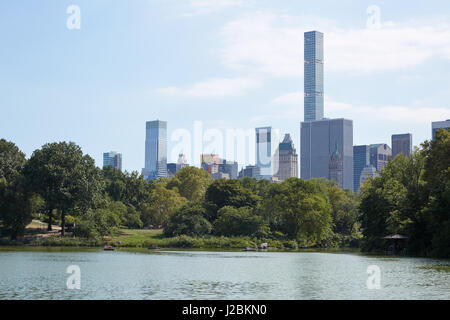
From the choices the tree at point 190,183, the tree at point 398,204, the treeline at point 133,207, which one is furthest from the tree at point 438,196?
the tree at point 190,183

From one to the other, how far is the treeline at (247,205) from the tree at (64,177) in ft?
0.47

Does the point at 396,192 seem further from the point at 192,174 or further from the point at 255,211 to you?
the point at 192,174

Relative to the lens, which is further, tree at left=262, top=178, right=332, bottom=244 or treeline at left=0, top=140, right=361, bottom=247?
tree at left=262, top=178, right=332, bottom=244

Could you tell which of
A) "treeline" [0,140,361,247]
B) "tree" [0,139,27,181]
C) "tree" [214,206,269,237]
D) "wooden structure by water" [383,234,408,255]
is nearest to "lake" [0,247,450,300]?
"wooden structure by water" [383,234,408,255]

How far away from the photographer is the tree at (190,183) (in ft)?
479

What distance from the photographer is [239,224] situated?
9719 cm

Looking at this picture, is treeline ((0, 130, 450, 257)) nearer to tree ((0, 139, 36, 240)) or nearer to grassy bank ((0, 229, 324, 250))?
tree ((0, 139, 36, 240))

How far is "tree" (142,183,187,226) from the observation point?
400ft

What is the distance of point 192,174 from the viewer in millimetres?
149125

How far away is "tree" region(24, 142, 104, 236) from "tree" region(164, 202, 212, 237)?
13.4 meters

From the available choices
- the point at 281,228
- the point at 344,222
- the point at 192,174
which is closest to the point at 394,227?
the point at 281,228

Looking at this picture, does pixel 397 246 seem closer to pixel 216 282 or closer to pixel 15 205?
pixel 216 282

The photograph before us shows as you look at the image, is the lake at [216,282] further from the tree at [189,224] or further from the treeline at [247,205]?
the tree at [189,224]
